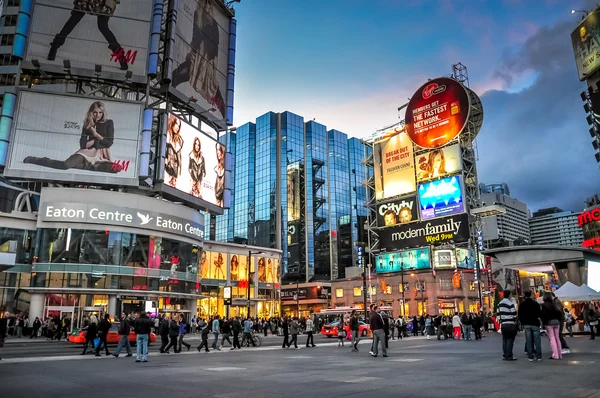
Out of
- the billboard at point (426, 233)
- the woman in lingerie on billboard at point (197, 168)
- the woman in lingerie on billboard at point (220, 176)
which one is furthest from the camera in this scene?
the woman in lingerie on billboard at point (220, 176)

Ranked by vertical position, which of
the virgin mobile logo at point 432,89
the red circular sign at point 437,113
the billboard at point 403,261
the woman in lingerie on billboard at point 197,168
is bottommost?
the billboard at point 403,261

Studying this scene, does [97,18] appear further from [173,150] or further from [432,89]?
[432,89]

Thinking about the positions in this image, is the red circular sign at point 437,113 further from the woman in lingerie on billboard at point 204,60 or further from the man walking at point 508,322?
the man walking at point 508,322

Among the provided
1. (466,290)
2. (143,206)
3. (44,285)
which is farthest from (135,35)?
(466,290)

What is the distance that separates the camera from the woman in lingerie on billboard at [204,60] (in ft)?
184

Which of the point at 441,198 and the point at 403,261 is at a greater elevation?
the point at 441,198

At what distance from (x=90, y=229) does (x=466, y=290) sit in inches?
1944

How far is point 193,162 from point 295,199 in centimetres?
5661

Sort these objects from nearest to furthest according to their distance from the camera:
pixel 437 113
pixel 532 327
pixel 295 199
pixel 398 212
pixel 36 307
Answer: pixel 532 327 → pixel 36 307 → pixel 437 113 → pixel 398 212 → pixel 295 199

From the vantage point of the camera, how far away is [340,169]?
122 meters

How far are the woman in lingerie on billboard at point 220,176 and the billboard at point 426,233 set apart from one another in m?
24.0

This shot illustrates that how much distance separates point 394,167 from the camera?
65.8 metres

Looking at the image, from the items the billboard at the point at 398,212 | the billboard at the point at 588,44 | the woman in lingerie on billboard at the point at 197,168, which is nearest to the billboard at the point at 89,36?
the woman in lingerie on billboard at the point at 197,168

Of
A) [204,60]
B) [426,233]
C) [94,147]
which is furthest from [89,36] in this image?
[426,233]
